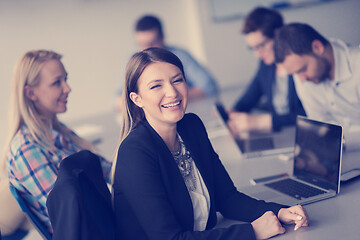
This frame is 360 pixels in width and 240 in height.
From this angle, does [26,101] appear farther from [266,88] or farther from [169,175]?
[266,88]

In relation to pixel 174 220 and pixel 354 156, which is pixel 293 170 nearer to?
pixel 354 156

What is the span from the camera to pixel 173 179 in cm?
137

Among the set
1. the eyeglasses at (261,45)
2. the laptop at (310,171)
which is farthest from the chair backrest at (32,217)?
the eyeglasses at (261,45)

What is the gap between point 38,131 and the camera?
1904mm

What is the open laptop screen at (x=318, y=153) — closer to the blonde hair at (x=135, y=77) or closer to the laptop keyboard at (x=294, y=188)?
the laptop keyboard at (x=294, y=188)

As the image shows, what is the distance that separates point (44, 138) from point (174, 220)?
2.81ft

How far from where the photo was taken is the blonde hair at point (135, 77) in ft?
4.65

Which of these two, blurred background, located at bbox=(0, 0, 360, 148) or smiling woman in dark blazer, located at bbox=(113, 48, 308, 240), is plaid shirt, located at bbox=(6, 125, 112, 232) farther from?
blurred background, located at bbox=(0, 0, 360, 148)

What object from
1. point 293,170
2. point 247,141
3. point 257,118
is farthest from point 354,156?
point 257,118

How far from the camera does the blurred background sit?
18.1 feet

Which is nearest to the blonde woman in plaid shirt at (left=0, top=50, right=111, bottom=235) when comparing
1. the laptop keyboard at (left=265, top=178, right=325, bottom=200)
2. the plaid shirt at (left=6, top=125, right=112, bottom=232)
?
the plaid shirt at (left=6, top=125, right=112, bottom=232)

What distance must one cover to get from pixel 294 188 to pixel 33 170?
1.00 meters

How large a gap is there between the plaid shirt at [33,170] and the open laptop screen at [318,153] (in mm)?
986

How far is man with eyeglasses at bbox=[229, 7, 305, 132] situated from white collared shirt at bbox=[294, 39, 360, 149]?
0.19 meters
